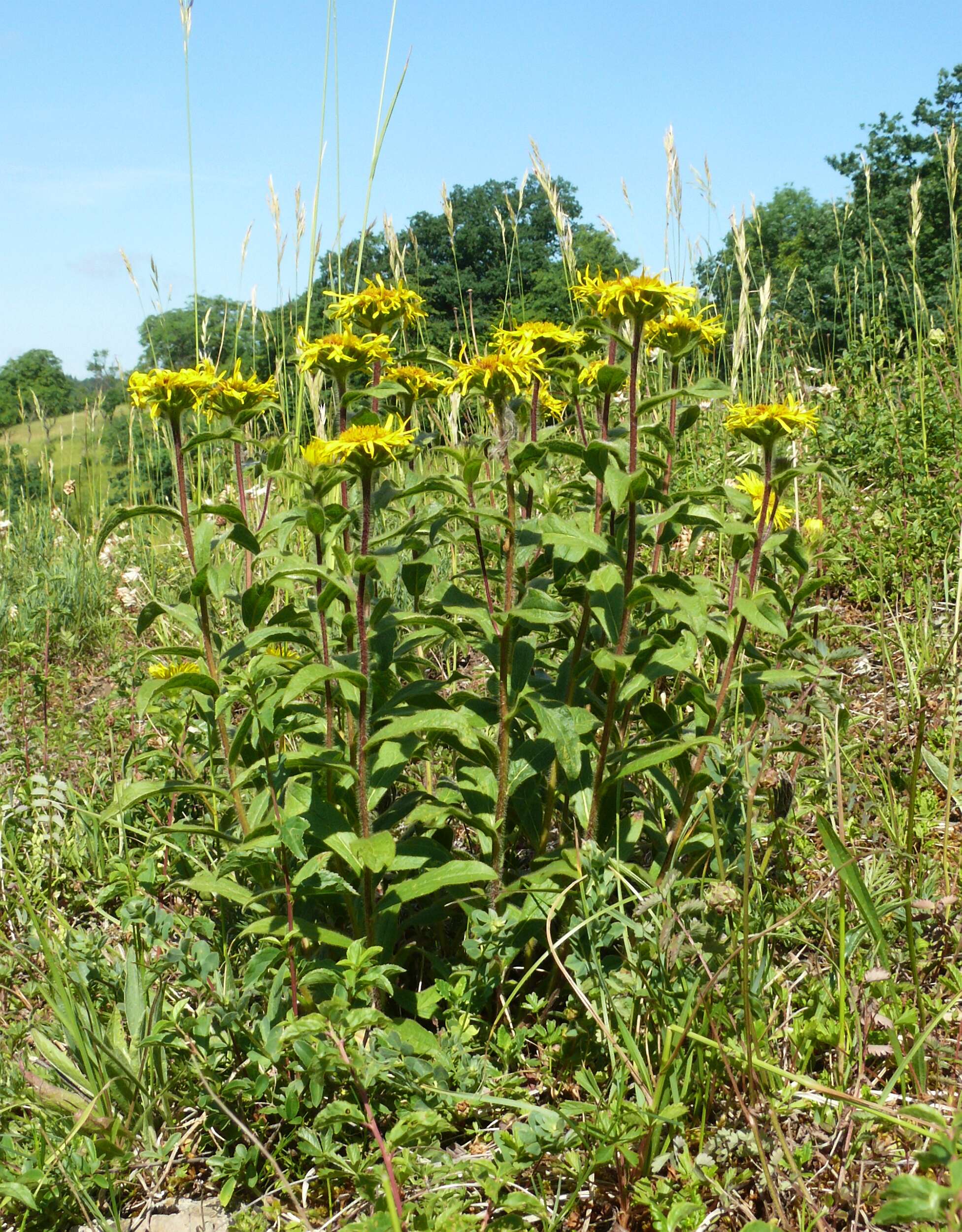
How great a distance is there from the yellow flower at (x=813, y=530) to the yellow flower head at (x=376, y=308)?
1.13 metres

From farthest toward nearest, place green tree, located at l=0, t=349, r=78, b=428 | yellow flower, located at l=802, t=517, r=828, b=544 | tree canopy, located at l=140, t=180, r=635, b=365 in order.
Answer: green tree, located at l=0, t=349, r=78, b=428, tree canopy, located at l=140, t=180, r=635, b=365, yellow flower, located at l=802, t=517, r=828, b=544

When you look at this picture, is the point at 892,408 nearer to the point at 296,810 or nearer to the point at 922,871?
the point at 922,871

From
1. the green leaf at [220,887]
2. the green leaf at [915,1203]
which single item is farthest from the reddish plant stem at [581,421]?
the green leaf at [915,1203]

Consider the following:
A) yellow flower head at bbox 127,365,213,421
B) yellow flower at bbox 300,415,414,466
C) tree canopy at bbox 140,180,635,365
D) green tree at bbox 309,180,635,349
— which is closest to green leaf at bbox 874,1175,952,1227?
yellow flower at bbox 300,415,414,466

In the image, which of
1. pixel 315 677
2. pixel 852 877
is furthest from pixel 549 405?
pixel 852 877

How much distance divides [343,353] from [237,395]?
301 mm

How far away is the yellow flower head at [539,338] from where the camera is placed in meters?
1.71

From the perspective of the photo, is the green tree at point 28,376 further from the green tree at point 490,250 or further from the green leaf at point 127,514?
the green leaf at point 127,514

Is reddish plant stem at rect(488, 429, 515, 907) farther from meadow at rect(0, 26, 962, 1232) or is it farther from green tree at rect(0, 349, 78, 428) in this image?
green tree at rect(0, 349, 78, 428)

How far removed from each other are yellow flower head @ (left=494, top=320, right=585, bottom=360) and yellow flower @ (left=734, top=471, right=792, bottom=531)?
0.47m

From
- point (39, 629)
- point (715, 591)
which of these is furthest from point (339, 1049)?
point (39, 629)

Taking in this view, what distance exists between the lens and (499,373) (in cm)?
165

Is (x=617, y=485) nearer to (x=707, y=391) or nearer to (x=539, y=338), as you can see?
(x=707, y=391)

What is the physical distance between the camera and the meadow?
54.4 inches
